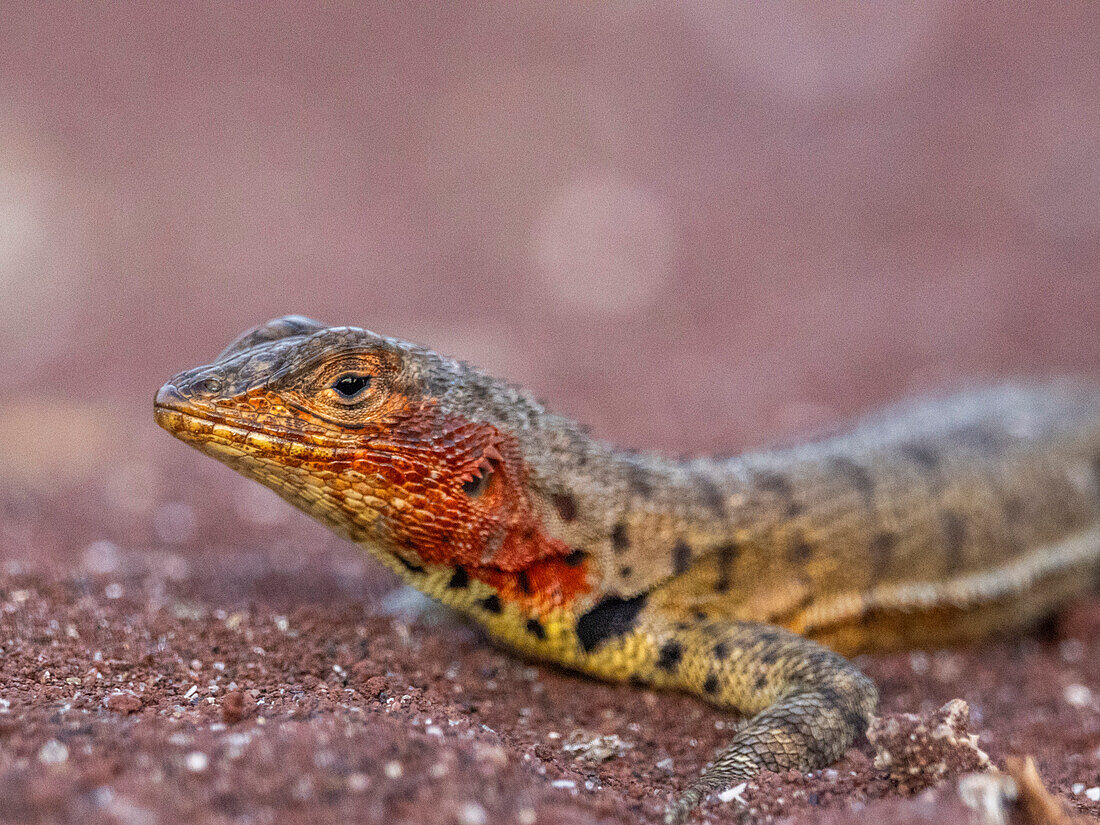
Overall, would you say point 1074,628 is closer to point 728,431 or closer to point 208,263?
point 728,431

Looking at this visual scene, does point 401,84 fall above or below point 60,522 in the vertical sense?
above

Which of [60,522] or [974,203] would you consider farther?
[974,203]

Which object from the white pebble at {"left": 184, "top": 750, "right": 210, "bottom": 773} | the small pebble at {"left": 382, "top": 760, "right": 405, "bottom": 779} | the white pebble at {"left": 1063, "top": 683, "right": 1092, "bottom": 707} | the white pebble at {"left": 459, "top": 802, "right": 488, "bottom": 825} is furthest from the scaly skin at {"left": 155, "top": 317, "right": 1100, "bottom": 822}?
the white pebble at {"left": 184, "top": 750, "right": 210, "bottom": 773}

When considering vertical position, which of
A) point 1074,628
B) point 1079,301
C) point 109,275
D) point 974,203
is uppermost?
point 974,203

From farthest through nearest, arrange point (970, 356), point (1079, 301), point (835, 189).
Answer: point (835, 189) < point (1079, 301) < point (970, 356)

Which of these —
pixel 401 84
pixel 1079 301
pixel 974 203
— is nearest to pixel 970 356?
pixel 1079 301

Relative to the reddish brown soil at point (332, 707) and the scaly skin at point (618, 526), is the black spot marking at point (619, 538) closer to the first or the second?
the scaly skin at point (618, 526)

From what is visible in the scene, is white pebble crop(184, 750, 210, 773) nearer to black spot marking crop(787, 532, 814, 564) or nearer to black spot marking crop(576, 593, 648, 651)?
black spot marking crop(576, 593, 648, 651)
